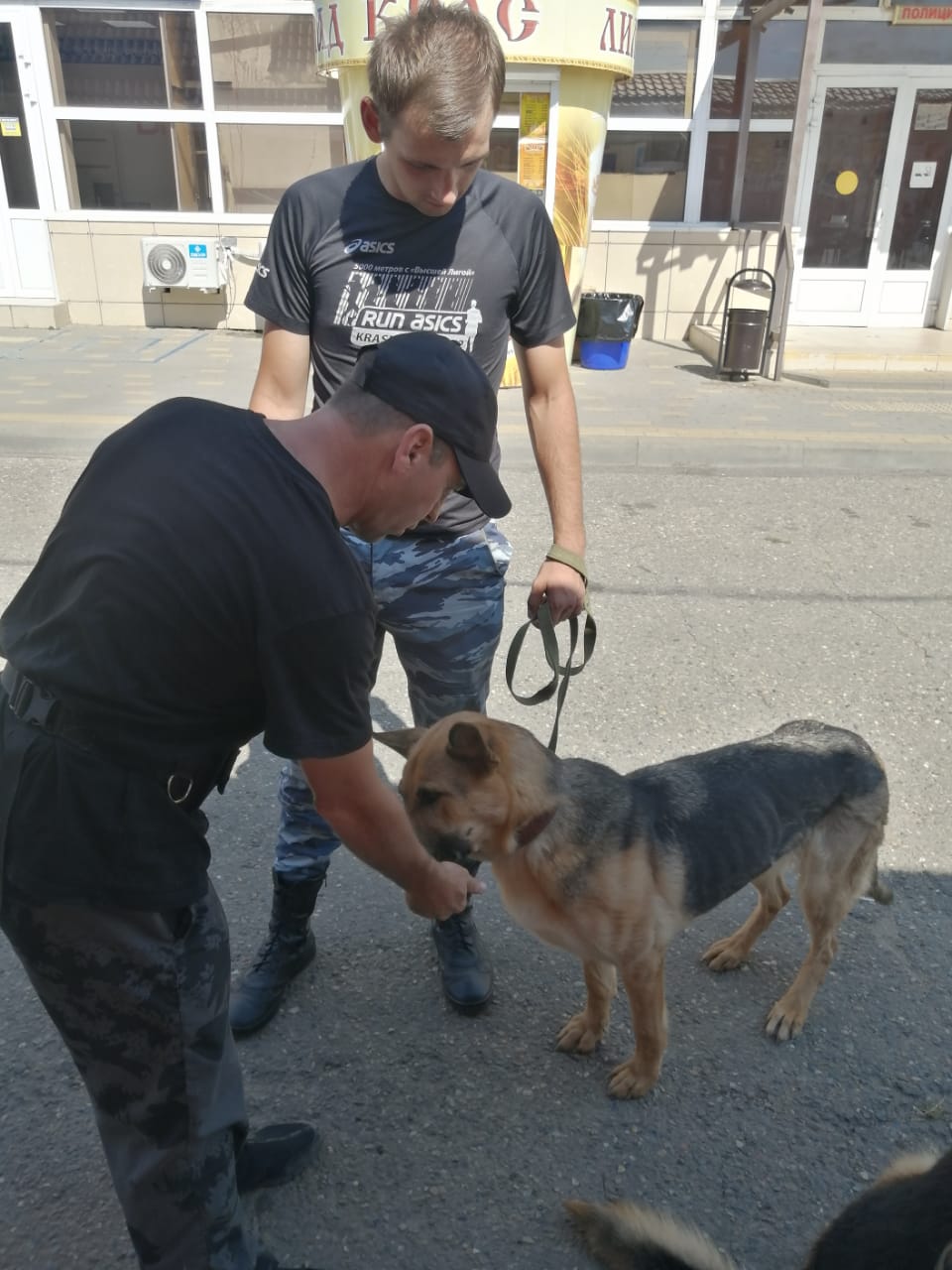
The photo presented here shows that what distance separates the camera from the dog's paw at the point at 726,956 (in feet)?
9.92

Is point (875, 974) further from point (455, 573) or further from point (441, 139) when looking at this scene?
point (441, 139)

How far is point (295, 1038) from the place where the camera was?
274cm

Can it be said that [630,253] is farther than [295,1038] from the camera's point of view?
Yes

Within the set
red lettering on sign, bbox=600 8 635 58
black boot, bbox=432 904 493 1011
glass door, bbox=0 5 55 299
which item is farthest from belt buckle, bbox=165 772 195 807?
glass door, bbox=0 5 55 299

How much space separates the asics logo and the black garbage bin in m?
8.78

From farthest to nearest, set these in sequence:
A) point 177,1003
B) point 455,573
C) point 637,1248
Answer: point 455,573 < point 637,1248 < point 177,1003

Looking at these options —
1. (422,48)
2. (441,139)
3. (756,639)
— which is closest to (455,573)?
(441,139)

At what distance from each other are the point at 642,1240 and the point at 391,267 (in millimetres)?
2475

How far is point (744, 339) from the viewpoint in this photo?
34.4 ft

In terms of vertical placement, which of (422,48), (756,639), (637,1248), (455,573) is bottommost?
(756,639)

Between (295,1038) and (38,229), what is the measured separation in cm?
1314

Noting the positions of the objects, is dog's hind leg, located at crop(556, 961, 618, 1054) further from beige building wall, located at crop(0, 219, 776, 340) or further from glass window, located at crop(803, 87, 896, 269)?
glass window, located at crop(803, 87, 896, 269)

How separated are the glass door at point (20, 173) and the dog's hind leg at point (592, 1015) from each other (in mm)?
13356

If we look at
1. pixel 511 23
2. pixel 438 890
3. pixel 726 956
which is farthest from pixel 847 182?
pixel 438 890
